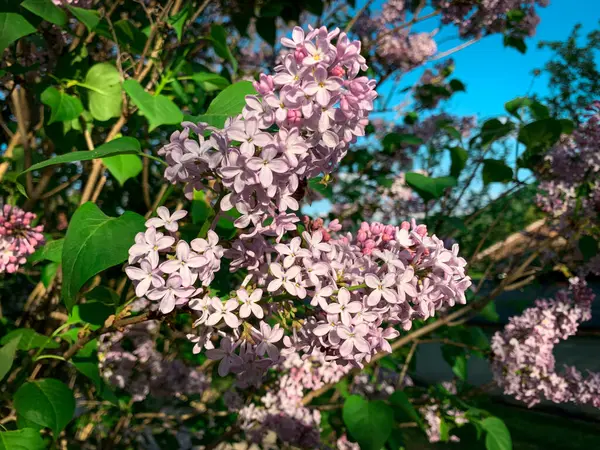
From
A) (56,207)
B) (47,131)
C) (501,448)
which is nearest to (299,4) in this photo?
(47,131)

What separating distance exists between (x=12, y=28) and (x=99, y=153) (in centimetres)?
73

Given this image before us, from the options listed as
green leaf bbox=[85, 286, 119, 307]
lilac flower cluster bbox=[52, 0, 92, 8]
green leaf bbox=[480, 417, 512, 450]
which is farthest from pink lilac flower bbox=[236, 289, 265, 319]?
green leaf bbox=[480, 417, 512, 450]

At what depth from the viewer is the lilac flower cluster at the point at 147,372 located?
229cm

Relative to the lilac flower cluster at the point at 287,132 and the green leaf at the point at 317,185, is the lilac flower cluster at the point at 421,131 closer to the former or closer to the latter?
the green leaf at the point at 317,185

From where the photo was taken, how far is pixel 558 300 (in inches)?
82.7

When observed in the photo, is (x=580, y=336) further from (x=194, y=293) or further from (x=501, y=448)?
(x=194, y=293)

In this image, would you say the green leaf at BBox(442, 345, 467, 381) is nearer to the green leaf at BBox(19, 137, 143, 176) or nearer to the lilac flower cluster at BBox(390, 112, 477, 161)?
the lilac flower cluster at BBox(390, 112, 477, 161)

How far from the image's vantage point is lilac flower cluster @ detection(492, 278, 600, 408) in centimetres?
195

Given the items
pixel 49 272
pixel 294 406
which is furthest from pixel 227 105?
pixel 294 406

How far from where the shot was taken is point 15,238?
1260mm

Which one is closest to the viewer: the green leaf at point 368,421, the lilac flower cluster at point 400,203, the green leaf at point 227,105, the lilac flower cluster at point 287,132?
the lilac flower cluster at point 287,132

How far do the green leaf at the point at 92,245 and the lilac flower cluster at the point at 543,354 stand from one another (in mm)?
1687

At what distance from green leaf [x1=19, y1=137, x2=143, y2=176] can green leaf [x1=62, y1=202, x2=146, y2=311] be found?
0.33 ft

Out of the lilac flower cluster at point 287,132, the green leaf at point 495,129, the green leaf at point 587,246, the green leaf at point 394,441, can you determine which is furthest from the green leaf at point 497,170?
the lilac flower cluster at point 287,132
